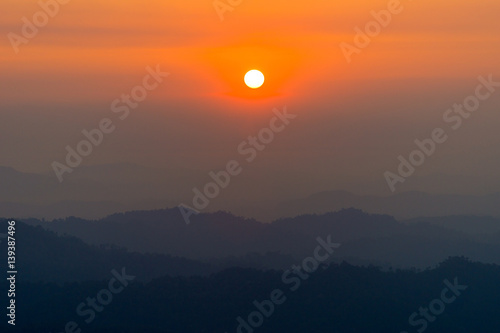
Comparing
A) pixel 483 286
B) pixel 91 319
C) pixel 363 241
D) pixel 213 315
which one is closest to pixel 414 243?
pixel 363 241

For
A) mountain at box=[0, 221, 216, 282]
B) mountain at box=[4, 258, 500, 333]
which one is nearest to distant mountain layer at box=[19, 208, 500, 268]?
mountain at box=[0, 221, 216, 282]

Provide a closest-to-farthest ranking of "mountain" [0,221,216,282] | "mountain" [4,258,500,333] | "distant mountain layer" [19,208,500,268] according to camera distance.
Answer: "mountain" [4,258,500,333] → "mountain" [0,221,216,282] → "distant mountain layer" [19,208,500,268]

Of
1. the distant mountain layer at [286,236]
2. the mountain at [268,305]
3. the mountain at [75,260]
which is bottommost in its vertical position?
the mountain at [268,305]

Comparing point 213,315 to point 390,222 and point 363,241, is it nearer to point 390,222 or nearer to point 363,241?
point 363,241

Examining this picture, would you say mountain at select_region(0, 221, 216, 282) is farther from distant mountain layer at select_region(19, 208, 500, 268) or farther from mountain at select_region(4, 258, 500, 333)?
distant mountain layer at select_region(19, 208, 500, 268)

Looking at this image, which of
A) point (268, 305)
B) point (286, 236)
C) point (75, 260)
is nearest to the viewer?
point (268, 305)

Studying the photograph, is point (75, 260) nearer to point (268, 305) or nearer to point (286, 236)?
point (268, 305)

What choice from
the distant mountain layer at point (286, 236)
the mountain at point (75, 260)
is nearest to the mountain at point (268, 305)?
the mountain at point (75, 260)

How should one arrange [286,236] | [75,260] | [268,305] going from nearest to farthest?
[268,305]
[75,260]
[286,236]

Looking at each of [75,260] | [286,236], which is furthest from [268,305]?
[286,236]

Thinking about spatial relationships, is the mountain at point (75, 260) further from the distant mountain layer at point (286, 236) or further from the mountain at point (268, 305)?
the distant mountain layer at point (286, 236)

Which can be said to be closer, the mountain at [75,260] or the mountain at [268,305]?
the mountain at [268,305]
